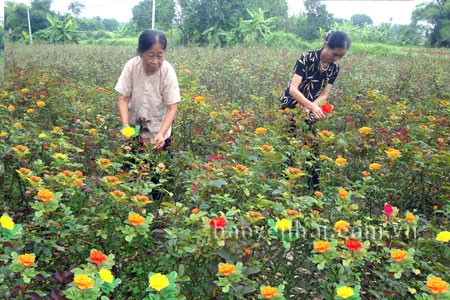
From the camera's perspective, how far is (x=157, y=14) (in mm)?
28297

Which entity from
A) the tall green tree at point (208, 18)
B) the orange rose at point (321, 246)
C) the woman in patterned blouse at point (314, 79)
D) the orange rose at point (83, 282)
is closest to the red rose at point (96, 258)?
the orange rose at point (83, 282)

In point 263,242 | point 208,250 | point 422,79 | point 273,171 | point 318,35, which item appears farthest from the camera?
point 318,35

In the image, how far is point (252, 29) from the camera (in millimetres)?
22469

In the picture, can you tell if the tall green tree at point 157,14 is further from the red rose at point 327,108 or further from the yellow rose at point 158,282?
the yellow rose at point 158,282

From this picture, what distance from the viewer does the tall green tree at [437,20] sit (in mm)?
27547

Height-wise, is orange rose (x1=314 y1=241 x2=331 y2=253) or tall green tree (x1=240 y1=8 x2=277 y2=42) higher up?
tall green tree (x1=240 y1=8 x2=277 y2=42)

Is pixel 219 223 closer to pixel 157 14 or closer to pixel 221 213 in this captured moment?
pixel 221 213

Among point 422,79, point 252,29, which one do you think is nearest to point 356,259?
point 422,79

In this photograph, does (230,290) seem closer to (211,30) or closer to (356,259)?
(356,259)

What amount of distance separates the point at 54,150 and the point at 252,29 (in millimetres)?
21007

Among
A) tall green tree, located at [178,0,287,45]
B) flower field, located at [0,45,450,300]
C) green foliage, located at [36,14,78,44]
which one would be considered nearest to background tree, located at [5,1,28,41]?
green foliage, located at [36,14,78,44]

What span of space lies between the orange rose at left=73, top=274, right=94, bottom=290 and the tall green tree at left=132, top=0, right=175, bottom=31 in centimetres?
2565

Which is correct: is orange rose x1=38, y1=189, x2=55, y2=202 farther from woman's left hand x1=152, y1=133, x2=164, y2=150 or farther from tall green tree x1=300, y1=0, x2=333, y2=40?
tall green tree x1=300, y1=0, x2=333, y2=40

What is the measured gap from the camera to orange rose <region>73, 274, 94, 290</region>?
1309mm
